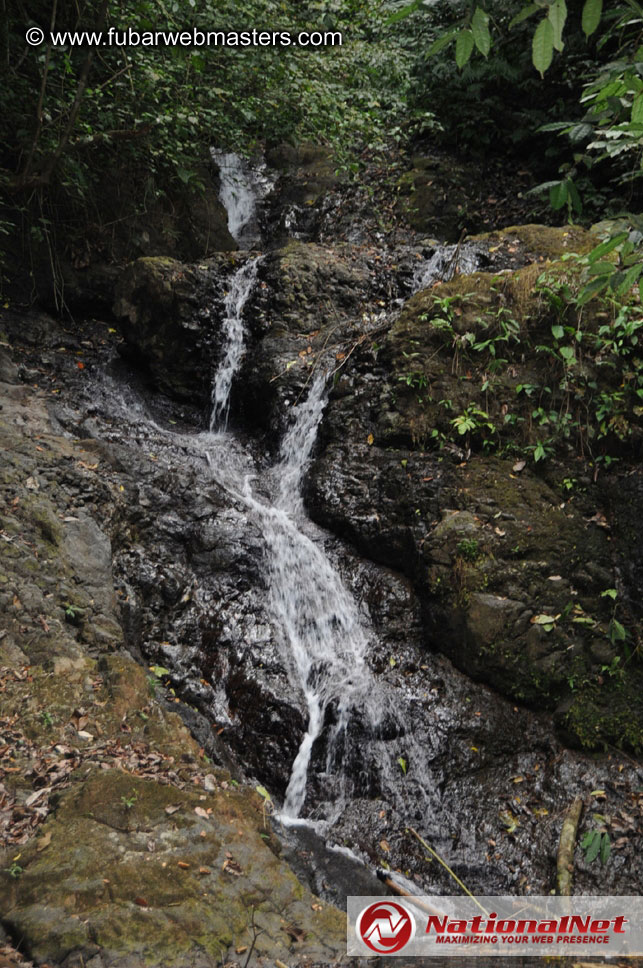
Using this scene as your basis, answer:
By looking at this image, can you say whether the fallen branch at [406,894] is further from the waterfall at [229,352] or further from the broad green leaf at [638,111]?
the waterfall at [229,352]

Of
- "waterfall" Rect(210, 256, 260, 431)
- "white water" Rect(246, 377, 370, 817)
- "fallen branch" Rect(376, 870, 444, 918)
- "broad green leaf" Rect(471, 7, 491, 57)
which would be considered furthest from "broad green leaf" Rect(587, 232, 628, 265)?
"waterfall" Rect(210, 256, 260, 431)

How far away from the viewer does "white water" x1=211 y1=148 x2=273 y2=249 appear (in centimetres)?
1248

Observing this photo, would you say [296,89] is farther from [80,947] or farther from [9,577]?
[80,947]

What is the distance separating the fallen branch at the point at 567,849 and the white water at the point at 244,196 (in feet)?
36.0

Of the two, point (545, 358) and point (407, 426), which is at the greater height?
point (545, 358)

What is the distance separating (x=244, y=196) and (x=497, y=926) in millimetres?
12936

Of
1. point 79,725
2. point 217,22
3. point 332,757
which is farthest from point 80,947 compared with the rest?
point 217,22

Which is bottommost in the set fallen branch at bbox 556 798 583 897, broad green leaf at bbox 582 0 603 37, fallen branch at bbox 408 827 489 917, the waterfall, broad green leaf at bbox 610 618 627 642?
fallen branch at bbox 408 827 489 917

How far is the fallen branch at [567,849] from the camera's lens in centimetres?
442

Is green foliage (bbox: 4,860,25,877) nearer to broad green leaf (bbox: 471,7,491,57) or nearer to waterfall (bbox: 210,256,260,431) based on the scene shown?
broad green leaf (bbox: 471,7,491,57)

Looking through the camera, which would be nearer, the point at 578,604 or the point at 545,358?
the point at 578,604

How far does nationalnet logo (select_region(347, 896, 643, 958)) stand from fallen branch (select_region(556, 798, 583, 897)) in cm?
9

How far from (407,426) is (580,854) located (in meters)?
4.15

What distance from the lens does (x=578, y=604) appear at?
562 centimetres
